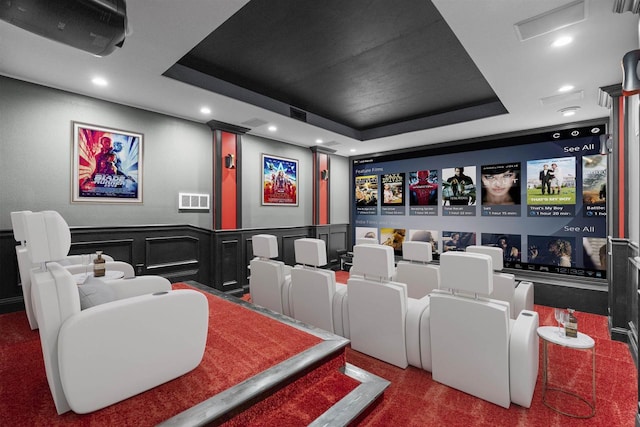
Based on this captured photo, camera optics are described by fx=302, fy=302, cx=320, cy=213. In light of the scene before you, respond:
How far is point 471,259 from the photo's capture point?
232 centimetres

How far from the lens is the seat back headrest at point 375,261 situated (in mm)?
2818

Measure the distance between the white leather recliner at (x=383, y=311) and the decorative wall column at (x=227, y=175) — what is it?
320cm

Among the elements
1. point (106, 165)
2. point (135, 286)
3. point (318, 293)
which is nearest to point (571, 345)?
point (318, 293)

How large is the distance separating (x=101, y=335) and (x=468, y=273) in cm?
235

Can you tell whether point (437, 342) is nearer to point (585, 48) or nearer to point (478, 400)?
point (478, 400)

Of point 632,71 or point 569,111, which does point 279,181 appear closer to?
point 569,111

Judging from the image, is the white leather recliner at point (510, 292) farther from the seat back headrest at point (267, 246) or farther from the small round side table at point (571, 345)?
the seat back headrest at point (267, 246)

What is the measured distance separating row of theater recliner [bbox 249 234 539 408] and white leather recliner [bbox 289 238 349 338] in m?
0.01

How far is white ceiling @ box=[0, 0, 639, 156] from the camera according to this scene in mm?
2354

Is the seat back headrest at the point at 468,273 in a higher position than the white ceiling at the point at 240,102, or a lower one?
lower

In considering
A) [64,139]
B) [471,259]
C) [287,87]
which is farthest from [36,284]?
[287,87]

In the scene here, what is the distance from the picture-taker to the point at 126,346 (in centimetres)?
147

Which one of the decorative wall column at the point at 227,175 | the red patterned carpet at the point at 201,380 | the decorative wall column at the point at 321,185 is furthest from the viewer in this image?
the decorative wall column at the point at 321,185

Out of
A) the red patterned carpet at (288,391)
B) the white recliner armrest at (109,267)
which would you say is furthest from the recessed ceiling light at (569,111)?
the white recliner armrest at (109,267)
